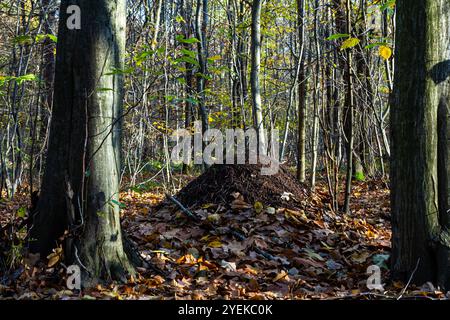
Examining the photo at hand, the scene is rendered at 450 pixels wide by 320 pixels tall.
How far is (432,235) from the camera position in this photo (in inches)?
126

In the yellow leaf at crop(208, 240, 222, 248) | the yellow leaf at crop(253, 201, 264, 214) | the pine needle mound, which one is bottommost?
the yellow leaf at crop(208, 240, 222, 248)

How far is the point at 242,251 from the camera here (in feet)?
13.7

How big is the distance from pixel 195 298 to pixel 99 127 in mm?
1518

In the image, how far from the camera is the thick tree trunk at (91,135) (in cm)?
295

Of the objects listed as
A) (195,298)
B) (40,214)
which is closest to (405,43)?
(195,298)

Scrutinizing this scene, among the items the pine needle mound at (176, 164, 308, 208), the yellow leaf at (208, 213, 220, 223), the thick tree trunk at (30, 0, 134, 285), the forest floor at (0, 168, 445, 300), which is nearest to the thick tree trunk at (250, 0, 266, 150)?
the pine needle mound at (176, 164, 308, 208)

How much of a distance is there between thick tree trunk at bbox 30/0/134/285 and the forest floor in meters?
0.24

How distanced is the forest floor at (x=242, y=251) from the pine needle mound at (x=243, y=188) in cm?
2

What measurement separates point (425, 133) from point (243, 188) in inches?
106

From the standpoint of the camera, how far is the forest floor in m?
2.98

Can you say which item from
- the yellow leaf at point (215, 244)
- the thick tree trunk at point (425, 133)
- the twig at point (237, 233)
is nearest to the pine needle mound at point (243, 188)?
the twig at point (237, 233)

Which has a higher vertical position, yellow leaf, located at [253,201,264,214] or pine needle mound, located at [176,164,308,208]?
pine needle mound, located at [176,164,308,208]

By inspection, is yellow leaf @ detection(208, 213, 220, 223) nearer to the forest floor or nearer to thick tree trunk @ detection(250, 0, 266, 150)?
the forest floor
